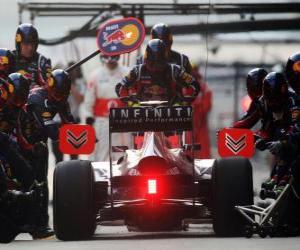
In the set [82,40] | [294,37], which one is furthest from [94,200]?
[294,37]

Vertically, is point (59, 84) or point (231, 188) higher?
point (59, 84)

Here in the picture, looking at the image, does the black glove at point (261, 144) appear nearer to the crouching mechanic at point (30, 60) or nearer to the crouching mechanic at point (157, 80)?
the crouching mechanic at point (157, 80)

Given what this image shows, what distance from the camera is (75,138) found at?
14438 millimetres

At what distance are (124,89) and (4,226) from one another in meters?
2.52

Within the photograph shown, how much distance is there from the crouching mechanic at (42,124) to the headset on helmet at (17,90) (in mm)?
231

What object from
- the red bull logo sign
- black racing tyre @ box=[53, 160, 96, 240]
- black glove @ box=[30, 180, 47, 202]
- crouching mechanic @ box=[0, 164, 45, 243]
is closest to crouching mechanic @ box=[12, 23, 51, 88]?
the red bull logo sign

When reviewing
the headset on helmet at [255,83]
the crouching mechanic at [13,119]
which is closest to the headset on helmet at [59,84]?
Result: the crouching mechanic at [13,119]

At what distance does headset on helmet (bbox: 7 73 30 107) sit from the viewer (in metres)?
14.8

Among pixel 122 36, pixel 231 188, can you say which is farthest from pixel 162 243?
pixel 122 36

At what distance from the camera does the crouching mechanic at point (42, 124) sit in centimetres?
1512

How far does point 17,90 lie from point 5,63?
1.53 meters

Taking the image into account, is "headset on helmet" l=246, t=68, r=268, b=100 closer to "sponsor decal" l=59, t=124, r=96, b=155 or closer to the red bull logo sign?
the red bull logo sign

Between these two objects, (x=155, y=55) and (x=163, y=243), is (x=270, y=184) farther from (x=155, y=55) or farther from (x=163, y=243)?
(x=155, y=55)

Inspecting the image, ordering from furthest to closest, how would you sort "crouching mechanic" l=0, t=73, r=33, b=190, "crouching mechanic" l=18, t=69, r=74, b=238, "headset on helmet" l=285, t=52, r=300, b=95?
"crouching mechanic" l=18, t=69, r=74, b=238 → "crouching mechanic" l=0, t=73, r=33, b=190 → "headset on helmet" l=285, t=52, r=300, b=95
